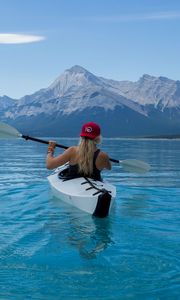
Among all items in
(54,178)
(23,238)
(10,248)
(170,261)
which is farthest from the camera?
(54,178)

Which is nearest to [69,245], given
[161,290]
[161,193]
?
[161,290]

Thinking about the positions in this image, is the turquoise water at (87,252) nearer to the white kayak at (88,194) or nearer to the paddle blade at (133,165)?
the white kayak at (88,194)

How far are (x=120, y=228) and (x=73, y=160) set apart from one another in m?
2.35

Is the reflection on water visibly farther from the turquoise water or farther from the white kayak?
the white kayak

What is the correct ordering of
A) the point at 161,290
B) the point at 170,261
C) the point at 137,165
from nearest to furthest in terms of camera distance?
the point at 161,290 → the point at 170,261 → the point at 137,165

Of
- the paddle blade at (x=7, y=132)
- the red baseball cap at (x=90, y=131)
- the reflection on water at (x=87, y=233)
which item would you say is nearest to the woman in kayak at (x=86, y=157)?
the red baseball cap at (x=90, y=131)

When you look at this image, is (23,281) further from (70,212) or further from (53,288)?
(70,212)

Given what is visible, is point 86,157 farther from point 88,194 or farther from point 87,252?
point 87,252

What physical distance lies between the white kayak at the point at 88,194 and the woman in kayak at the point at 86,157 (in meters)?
0.26

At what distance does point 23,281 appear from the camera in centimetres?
616

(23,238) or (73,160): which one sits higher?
(73,160)

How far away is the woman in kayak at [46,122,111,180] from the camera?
10.5 metres

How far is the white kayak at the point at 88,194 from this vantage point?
10.2m

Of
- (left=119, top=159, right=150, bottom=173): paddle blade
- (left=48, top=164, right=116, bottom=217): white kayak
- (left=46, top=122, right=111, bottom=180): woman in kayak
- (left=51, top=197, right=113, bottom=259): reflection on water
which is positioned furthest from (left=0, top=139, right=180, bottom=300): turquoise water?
(left=119, top=159, right=150, bottom=173): paddle blade
